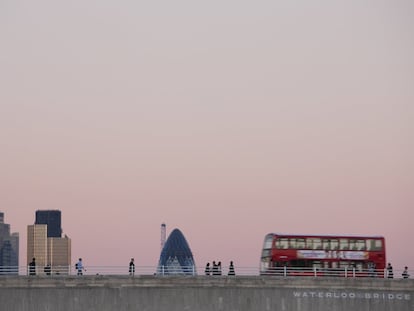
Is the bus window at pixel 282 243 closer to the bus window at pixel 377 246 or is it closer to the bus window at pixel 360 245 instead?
the bus window at pixel 360 245

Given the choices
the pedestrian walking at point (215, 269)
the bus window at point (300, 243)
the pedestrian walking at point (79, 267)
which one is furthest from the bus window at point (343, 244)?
the pedestrian walking at point (79, 267)

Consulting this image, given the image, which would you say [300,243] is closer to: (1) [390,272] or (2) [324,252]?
(2) [324,252]

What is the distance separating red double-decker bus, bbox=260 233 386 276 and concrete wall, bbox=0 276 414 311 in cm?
681

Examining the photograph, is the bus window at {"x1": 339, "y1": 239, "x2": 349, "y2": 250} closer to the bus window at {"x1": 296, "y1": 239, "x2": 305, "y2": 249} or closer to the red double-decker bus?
the red double-decker bus

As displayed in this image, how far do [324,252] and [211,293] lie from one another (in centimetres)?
1215

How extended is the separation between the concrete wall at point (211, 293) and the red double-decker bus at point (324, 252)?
22.4 ft

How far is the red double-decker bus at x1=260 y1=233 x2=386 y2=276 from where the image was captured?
71.5 metres

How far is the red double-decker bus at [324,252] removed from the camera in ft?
235

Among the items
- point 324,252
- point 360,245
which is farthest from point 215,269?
point 360,245

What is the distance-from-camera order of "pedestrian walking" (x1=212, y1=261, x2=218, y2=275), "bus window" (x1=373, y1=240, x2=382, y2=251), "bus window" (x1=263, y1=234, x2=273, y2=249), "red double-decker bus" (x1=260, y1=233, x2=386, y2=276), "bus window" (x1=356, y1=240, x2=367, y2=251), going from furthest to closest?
"bus window" (x1=373, y1=240, x2=382, y2=251)
"bus window" (x1=356, y1=240, x2=367, y2=251)
"bus window" (x1=263, y1=234, x2=273, y2=249)
"red double-decker bus" (x1=260, y1=233, x2=386, y2=276)
"pedestrian walking" (x1=212, y1=261, x2=218, y2=275)

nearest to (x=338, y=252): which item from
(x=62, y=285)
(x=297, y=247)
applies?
(x=297, y=247)

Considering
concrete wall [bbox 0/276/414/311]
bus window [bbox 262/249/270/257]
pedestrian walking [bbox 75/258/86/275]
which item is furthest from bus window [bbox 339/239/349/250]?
pedestrian walking [bbox 75/258/86/275]

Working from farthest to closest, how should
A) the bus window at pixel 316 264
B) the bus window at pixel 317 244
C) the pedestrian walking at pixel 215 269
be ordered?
the bus window at pixel 317 244 → the bus window at pixel 316 264 → the pedestrian walking at pixel 215 269

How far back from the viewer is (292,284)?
2520 inches
